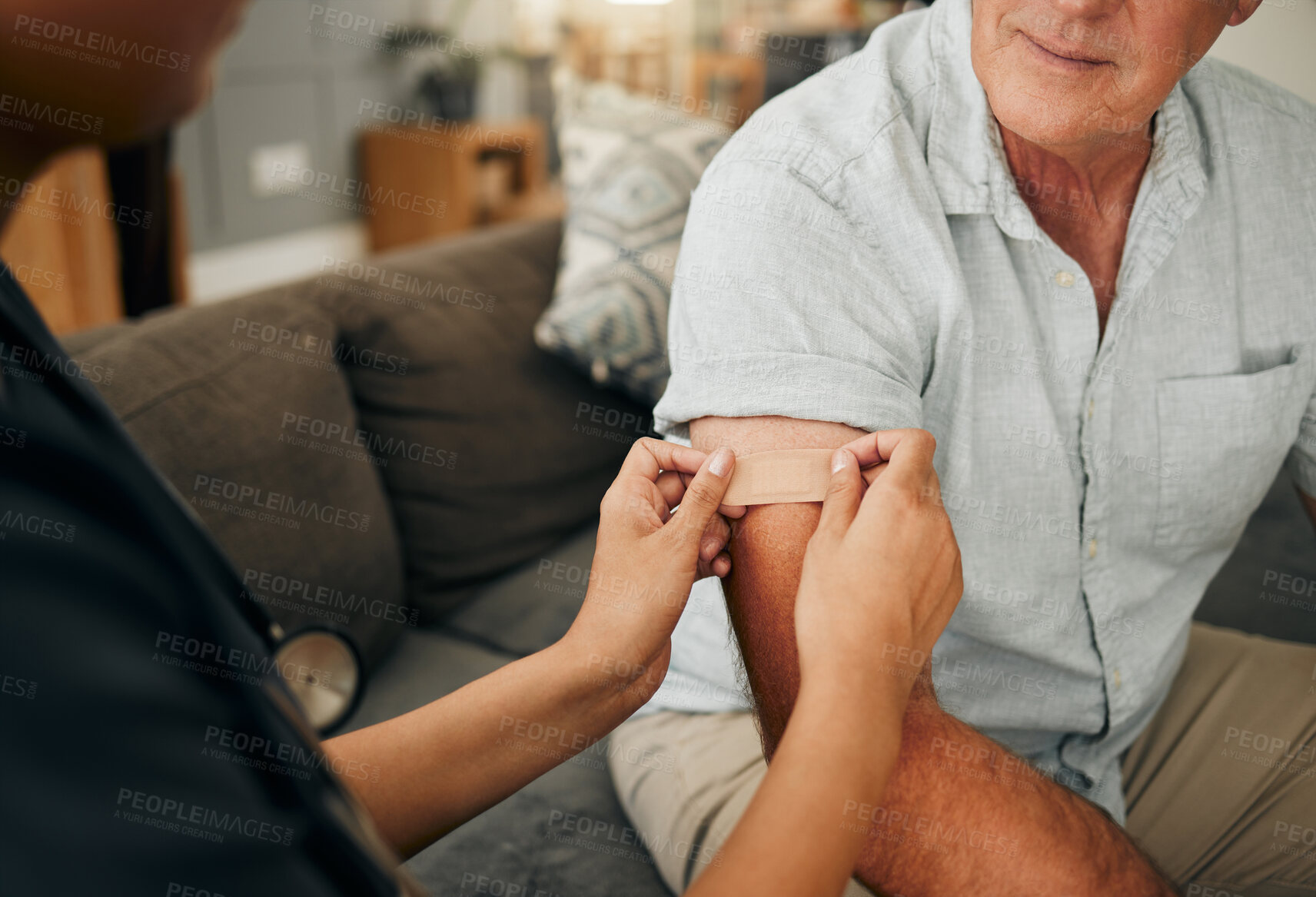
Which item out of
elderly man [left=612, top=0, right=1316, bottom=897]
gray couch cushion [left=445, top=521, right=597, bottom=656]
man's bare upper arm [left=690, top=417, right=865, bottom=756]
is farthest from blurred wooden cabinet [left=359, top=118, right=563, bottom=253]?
man's bare upper arm [left=690, top=417, right=865, bottom=756]

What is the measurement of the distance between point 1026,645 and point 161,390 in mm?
1026

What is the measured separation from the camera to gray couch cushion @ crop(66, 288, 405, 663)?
3.62 feet

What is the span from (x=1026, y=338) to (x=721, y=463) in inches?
14.7

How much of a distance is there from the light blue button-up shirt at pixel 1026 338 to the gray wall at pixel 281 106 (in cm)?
358

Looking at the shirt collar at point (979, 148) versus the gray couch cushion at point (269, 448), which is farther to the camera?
the gray couch cushion at point (269, 448)

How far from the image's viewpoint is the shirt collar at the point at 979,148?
89 cm

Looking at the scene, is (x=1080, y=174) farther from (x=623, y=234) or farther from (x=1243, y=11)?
(x=623, y=234)

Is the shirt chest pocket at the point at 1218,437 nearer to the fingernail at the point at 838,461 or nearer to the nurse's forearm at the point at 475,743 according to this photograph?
the fingernail at the point at 838,461

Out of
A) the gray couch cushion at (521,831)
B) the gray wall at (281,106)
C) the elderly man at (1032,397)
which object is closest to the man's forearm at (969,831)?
the elderly man at (1032,397)

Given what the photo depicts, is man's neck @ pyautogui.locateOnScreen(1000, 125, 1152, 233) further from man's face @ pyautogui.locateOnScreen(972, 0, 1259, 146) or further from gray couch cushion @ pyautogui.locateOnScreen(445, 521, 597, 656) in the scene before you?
gray couch cushion @ pyautogui.locateOnScreen(445, 521, 597, 656)

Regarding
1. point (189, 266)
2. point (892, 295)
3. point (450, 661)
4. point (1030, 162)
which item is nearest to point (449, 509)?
point (450, 661)

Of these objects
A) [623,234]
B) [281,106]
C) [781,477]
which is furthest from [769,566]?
[281,106]

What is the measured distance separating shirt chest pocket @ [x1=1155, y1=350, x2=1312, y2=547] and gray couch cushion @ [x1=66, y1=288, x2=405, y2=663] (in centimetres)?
98

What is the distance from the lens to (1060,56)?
2.74ft
